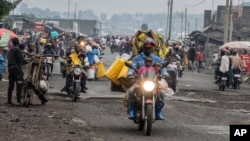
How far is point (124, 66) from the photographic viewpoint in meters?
14.9

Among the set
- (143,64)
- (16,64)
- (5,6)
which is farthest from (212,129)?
(5,6)

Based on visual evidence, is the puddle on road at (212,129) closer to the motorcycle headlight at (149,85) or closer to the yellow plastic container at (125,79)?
the yellow plastic container at (125,79)

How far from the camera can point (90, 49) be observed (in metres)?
27.2

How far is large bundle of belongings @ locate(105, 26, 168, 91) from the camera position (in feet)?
46.9

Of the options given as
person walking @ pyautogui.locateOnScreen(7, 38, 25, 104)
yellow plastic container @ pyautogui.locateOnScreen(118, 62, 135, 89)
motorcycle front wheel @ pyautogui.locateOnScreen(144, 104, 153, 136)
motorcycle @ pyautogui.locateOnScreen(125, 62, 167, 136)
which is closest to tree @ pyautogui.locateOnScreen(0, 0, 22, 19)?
person walking @ pyautogui.locateOnScreen(7, 38, 25, 104)

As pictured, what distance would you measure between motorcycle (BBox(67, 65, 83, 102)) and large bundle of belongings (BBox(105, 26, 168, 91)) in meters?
3.63

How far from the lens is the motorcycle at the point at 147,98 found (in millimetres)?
12523

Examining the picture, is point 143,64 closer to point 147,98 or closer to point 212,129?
point 147,98

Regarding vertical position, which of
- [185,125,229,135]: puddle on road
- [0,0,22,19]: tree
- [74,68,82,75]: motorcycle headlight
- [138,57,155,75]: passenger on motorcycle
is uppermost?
[0,0,22,19]: tree

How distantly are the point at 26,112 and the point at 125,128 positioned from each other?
320 centimetres

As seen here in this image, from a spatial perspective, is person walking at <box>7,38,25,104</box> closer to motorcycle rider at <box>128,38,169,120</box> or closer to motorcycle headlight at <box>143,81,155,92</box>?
motorcycle rider at <box>128,38,169,120</box>

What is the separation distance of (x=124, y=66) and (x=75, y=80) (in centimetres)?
467

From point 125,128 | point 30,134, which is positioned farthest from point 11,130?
point 125,128

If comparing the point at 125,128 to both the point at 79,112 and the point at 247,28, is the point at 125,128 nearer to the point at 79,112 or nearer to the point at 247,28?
the point at 79,112
